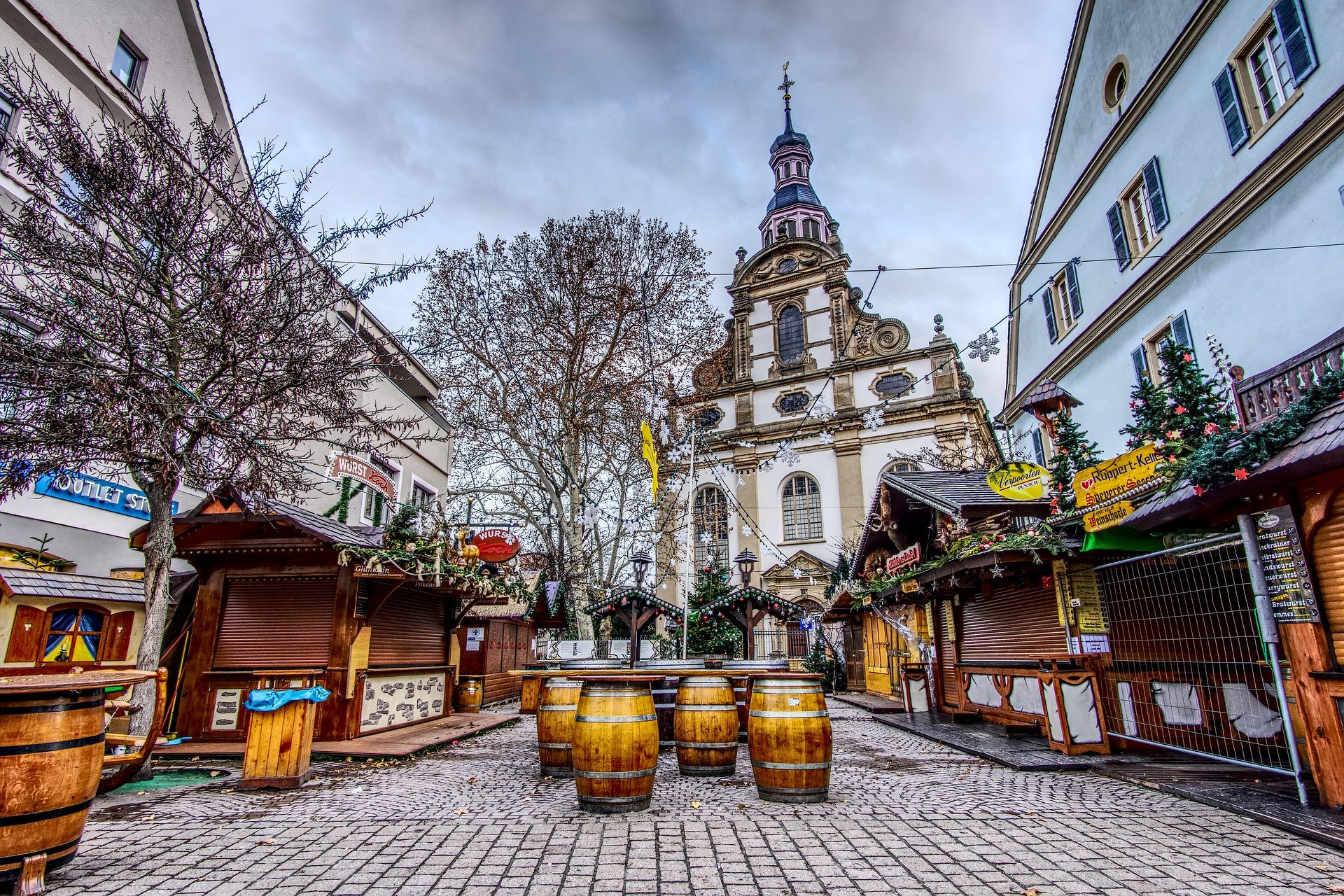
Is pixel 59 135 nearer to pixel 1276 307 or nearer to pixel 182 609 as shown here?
pixel 182 609

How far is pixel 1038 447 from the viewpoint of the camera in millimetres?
17531

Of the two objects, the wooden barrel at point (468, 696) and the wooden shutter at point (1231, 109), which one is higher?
the wooden shutter at point (1231, 109)

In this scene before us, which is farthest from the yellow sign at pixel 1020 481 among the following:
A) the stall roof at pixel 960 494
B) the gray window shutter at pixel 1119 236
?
the gray window shutter at pixel 1119 236

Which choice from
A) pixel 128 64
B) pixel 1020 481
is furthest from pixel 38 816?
pixel 128 64

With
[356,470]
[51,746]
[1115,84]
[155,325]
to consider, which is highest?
[1115,84]

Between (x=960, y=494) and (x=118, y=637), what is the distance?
1190cm

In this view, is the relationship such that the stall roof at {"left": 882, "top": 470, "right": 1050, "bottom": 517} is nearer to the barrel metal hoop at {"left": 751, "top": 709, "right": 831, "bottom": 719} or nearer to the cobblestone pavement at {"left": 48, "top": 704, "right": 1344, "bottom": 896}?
the cobblestone pavement at {"left": 48, "top": 704, "right": 1344, "bottom": 896}

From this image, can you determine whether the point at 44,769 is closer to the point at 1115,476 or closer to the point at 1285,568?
the point at 1285,568

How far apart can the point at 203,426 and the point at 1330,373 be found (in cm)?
969

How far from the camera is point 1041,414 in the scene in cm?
887

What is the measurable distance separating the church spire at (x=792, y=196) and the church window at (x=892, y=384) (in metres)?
9.51

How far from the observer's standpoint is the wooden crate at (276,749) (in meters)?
6.04

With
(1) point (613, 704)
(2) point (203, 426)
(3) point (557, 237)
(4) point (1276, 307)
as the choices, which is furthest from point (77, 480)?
(4) point (1276, 307)

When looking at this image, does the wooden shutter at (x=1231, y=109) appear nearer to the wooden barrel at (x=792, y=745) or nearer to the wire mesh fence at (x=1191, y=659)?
the wire mesh fence at (x=1191, y=659)
